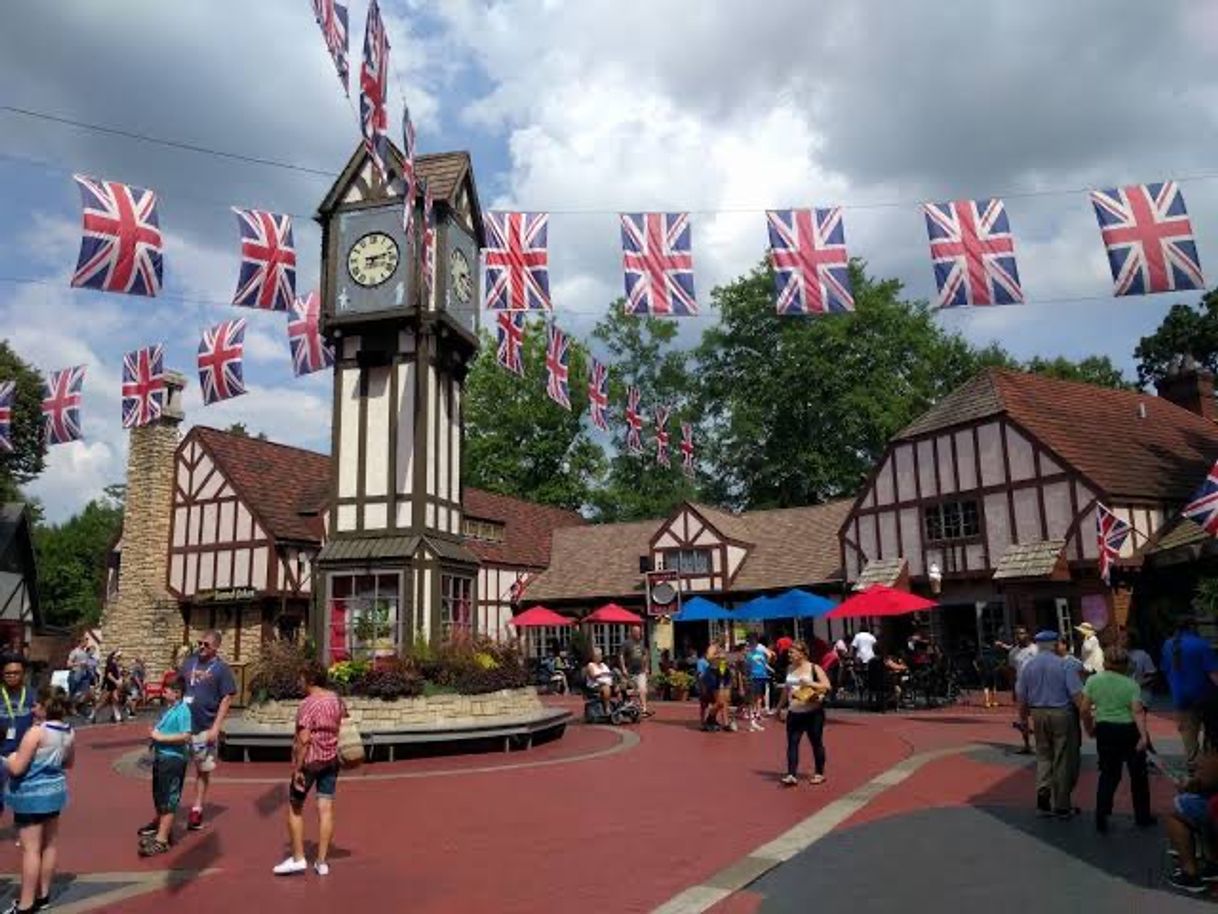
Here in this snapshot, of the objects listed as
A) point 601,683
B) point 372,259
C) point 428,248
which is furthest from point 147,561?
point 428,248

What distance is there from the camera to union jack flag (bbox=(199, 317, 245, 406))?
19781 mm

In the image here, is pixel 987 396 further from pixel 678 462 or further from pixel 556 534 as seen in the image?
pixel 678 462

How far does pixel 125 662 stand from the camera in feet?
97.0

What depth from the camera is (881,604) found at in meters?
21.0

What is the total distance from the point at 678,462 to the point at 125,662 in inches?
1157

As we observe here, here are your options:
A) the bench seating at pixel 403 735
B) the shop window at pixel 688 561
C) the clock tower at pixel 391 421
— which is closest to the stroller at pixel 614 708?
the clock tower at pixel 391 421

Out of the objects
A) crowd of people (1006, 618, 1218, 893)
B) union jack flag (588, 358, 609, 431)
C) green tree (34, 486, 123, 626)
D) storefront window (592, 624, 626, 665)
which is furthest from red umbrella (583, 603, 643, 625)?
green tree (34, 486, 123, 626)

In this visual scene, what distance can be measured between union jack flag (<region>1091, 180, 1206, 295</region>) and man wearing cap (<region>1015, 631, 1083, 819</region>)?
7.04 m

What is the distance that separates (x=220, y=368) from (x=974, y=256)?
14.7 meters

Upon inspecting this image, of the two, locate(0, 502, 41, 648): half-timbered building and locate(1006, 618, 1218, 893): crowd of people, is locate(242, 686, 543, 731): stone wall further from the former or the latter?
locate(0, 502, 41, 648): half-timbered building

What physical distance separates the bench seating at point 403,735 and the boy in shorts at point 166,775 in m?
5.51

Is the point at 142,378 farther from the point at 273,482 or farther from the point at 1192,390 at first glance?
the point at 1192,390

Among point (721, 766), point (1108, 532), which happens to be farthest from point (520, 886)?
point (1108, 532)

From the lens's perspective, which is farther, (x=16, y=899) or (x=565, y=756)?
(x=565, y=756)
